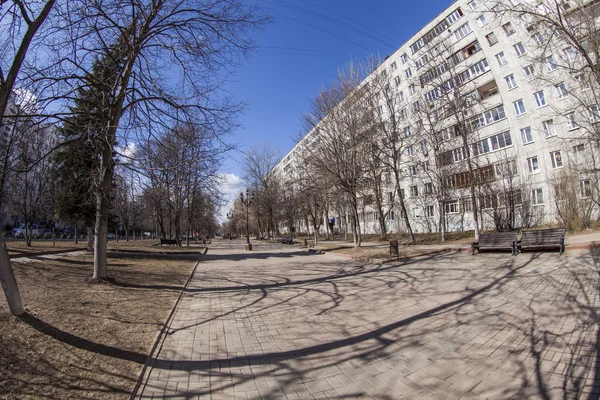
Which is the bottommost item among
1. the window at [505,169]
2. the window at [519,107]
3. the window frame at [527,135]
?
the window at [505,169]

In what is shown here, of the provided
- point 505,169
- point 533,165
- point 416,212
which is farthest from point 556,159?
point 416,212

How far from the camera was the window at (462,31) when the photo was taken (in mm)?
31909

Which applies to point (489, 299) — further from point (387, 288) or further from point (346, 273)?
point (346, 273)

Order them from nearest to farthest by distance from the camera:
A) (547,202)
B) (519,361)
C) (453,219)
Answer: (519,361)
(547,202)
(453,219)

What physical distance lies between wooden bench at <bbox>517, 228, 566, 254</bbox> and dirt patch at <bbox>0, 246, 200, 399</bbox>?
39.4 ft

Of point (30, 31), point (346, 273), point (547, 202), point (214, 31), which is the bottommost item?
point (346, 273)

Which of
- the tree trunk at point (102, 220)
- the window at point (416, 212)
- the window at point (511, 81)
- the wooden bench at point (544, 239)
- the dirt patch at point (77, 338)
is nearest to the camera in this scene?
the dirt patch at point (77, 338)

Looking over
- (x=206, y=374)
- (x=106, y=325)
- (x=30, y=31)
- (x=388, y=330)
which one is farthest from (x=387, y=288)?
(x=30, y=31)

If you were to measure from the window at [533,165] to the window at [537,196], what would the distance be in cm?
178

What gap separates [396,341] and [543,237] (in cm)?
962

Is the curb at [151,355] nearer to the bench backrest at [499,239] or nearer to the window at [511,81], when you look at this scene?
the bench backrest at [499,239]

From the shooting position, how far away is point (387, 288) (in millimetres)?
7750

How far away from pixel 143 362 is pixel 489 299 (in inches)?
241

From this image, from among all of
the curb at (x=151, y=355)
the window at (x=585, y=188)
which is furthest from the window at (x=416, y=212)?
the curb at (x=151, y=355)
